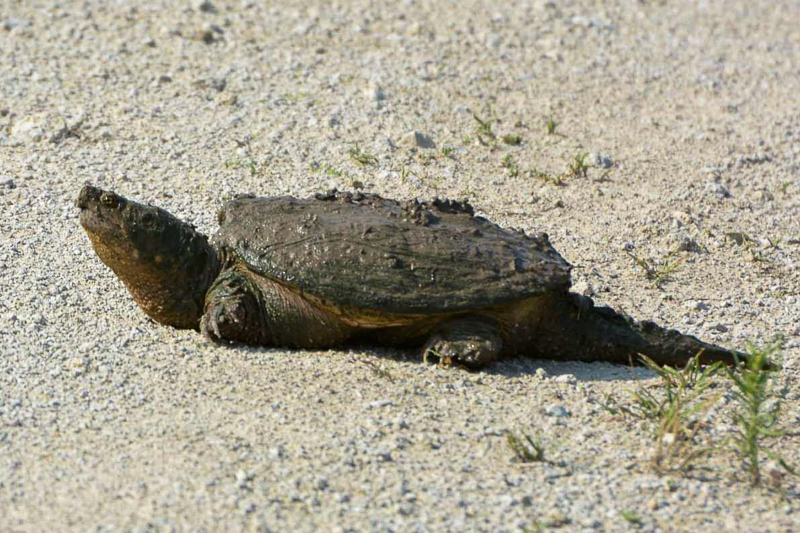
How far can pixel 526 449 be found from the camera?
3514 mm

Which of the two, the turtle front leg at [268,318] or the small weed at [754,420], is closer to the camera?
the small weed at [754,420]

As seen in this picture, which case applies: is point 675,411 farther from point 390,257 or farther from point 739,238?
point 739,238

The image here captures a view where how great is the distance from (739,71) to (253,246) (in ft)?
17.8

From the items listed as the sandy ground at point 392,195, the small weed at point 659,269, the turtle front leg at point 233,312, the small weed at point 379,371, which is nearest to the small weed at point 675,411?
the sandy ground at point 392,195

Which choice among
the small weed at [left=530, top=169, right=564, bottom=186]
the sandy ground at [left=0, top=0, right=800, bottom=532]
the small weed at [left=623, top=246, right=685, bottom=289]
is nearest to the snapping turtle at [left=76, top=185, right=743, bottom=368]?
the sandy ground at [left=0, top=0, right=800, bottom=532]

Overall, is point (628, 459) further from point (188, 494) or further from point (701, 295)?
point (701, 295)

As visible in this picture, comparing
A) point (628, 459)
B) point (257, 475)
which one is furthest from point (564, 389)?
point (257, 475)

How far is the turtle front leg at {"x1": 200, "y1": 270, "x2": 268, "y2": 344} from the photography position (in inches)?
164

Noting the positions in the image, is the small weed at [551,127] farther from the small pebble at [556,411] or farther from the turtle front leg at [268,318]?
the small pebble at [556,411]

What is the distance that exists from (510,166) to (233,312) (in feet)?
8.73

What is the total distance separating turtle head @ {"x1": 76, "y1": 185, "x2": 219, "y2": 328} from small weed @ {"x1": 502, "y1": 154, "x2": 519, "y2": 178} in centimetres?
240

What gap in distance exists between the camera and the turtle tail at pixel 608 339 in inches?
168

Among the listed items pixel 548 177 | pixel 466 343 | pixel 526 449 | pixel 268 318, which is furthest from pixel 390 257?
pixel 548 177

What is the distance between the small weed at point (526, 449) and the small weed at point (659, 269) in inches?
74.6
